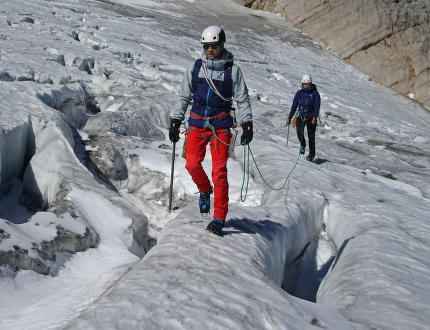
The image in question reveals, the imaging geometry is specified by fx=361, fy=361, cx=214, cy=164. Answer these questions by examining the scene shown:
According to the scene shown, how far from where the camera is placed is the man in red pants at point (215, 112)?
143 inches

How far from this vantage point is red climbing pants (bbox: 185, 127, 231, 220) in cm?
363

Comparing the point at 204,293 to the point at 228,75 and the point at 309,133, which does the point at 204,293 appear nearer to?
the point at 228,75

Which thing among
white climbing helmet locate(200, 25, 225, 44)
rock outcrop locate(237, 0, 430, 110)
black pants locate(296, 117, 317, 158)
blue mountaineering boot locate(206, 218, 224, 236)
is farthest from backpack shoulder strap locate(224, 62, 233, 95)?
rock outcrop locate(237, 0, 430, 110)

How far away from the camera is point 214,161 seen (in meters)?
3.65

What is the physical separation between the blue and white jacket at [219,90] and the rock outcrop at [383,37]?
3147cm

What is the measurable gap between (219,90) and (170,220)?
162 cm

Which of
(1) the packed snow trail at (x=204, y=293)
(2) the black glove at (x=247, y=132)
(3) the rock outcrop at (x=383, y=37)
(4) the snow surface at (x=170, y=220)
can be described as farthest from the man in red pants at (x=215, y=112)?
(3) the rock outcrop at (x=383, y=37)

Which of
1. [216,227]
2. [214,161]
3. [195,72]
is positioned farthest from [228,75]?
[216,227]

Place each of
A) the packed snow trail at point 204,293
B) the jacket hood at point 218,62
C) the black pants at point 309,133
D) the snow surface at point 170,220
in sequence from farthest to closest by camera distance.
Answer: the black pants at point 309,133 < the jacket hood at point 218,62 < the snow surface at point 170,220 < the packed snow trail at point 204,293

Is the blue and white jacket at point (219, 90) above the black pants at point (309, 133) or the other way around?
above

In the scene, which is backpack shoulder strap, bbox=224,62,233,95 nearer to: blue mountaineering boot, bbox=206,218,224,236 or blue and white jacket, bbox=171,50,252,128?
blue and white jacket, bbox=171,50,252,128

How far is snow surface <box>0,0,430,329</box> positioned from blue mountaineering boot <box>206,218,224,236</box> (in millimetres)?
70

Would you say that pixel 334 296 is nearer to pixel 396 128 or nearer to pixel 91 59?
pixel 91 59

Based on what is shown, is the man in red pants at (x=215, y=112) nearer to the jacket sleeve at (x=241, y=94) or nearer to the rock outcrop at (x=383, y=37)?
the jacket sleeve at (x=241, y=94)
